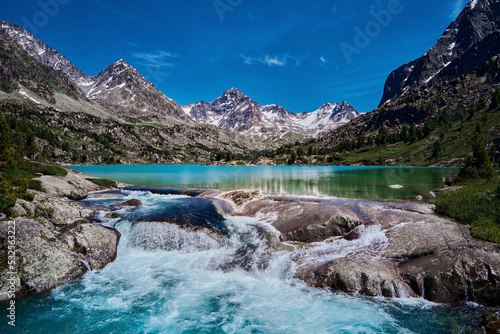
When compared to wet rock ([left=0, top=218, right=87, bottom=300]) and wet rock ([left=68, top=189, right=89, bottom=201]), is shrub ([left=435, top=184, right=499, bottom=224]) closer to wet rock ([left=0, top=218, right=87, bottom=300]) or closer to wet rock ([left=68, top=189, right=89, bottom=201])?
wet rock ([left=0, top=218, right=87, bottom=300])

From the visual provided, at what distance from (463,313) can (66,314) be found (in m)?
23.4

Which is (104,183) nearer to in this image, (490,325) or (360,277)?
(360,277)

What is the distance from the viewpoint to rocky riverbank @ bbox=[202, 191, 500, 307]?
15.0 metres

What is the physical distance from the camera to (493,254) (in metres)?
15.7

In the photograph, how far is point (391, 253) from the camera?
61.7 ft

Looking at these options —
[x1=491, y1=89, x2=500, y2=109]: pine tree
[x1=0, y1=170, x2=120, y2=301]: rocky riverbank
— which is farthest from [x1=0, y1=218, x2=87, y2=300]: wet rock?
[x1=491, y1=89, x2=500, y2=109]: pine tree

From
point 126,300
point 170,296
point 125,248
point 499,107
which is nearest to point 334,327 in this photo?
point 170,296

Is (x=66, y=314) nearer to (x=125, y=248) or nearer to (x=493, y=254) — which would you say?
(x=125, y=248)

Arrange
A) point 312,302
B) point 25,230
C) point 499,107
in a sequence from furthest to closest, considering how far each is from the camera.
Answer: point 499,107, point 25,230, point 312,302

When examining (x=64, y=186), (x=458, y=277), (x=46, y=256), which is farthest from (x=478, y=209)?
(x=64, y=186)

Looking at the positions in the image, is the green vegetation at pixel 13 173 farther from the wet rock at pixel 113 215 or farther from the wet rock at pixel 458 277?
the wet rock at pixel 458 277

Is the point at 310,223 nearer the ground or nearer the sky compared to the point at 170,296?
nearer the sky

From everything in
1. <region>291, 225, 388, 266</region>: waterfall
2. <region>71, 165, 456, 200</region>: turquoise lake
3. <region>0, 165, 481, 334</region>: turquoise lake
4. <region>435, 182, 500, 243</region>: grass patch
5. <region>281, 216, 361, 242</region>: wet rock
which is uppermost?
<region>71, 165, 456, 200</region>: turquoise lake

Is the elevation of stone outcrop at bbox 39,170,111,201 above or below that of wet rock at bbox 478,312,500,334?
above
